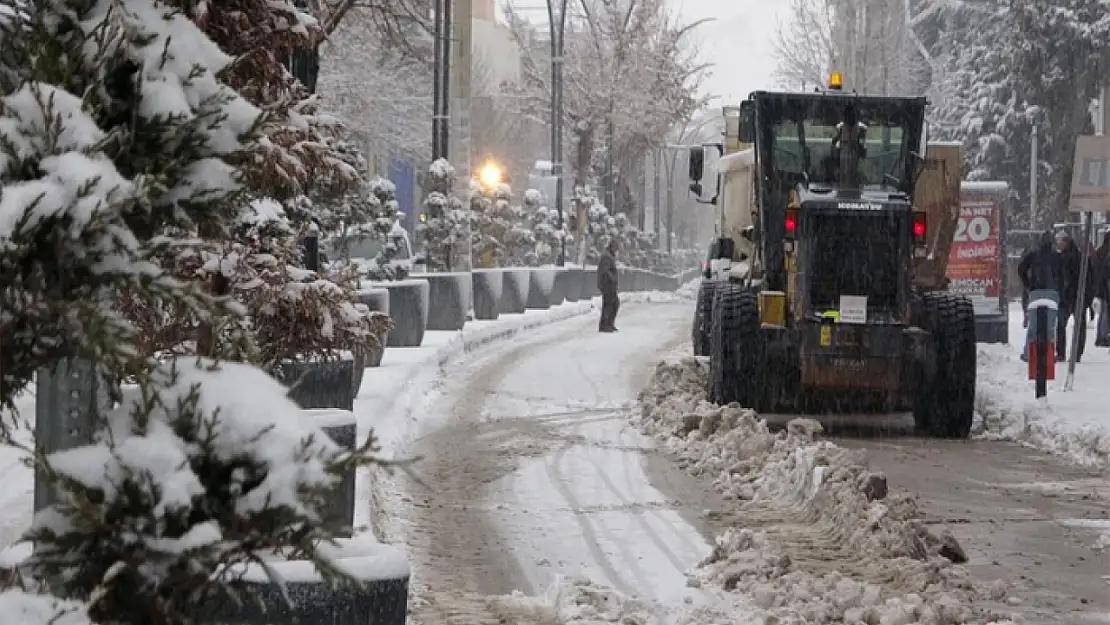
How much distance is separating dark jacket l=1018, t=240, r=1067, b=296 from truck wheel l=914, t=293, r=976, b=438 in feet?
24.6

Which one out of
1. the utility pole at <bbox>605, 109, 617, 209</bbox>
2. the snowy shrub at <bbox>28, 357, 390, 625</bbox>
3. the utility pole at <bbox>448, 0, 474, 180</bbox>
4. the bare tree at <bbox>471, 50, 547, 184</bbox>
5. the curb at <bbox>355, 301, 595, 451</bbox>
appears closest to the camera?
the snowy shrub at <bbox>28, 357, 390, 625</bbox>

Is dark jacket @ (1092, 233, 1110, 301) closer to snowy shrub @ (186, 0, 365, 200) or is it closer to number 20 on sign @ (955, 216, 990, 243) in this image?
number 20 on sign @ (955, 216, 990, 243)

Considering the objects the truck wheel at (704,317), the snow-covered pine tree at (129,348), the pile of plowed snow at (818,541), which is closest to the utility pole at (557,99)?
the truck wheel at (704,317)

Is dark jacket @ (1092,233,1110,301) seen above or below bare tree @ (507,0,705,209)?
below

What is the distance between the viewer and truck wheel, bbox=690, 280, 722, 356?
2147 centimetres

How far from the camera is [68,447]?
3.87 m

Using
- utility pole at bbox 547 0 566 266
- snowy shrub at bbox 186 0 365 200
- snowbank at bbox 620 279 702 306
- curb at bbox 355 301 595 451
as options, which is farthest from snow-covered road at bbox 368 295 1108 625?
snowbank at bbox 620 279 702 306

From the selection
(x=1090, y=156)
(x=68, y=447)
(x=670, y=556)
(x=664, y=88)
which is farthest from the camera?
(x=664, y=88)

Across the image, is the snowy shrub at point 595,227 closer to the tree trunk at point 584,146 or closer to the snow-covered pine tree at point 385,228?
the tree trunk at point 584,146

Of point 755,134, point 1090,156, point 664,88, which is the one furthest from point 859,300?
point 664,88

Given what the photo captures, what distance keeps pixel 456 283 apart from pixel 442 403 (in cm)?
1015

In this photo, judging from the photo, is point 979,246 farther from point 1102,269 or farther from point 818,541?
point 818,541

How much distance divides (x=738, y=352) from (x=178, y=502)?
12595 mm

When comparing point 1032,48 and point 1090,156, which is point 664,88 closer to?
point 1032,48
